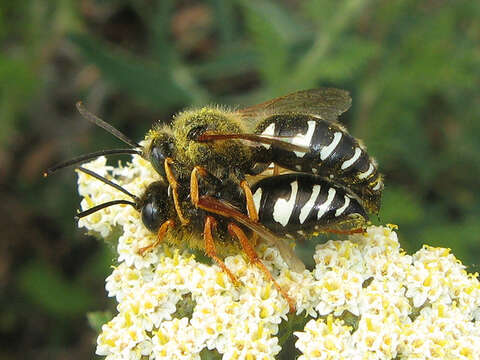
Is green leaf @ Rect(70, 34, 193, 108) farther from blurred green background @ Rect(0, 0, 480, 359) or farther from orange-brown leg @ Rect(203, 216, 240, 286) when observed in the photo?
orange-brown leg @ Rect(203, 216, 240, 286)

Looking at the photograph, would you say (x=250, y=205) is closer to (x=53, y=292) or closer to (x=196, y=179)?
(x=196, y=179)

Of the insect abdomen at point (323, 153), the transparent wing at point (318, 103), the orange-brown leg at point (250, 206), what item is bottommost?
the orange-brown leg at point (250, 206)

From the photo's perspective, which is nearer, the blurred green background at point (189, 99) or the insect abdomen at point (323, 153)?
the insect abdomen at point (323, 153)

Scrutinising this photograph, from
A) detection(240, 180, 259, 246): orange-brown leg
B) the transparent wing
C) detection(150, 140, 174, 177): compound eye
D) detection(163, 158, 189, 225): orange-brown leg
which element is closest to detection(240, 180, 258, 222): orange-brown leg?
detection(240, 180, 259, 246): orange-brown leg

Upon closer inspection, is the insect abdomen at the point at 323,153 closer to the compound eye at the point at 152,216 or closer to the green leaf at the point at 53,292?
A: the compound eye at the point at 152,216

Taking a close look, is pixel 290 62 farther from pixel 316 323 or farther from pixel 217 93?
pixel 316 323

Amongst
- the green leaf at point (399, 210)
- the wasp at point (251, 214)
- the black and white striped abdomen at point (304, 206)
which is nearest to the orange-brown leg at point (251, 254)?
the wasp at point (251, 214)
